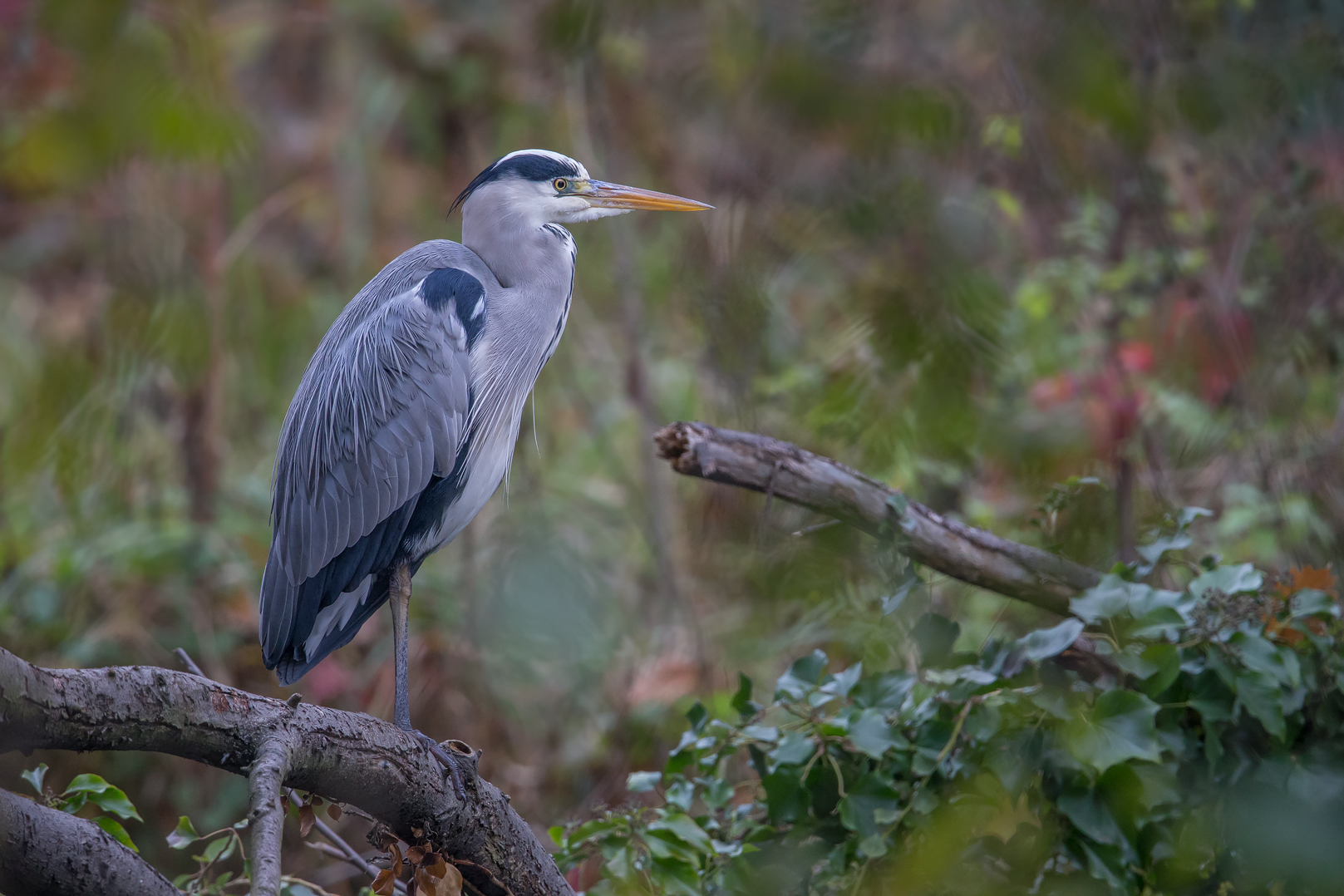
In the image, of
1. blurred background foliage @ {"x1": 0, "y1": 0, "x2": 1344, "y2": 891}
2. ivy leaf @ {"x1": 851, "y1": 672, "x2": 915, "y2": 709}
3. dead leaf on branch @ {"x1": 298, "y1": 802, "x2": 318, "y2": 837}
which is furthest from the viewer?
ivy leaf @ {"x1": 851, "y1": 672, "x2": 915, "y2": 709}

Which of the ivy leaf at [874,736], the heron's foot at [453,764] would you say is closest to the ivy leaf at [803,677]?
the ivy leaf at [874,736]

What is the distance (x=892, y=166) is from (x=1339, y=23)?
5.02ft

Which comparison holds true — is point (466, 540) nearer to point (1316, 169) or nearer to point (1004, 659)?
point (1004, 659)

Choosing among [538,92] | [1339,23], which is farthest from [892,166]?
[538,92]

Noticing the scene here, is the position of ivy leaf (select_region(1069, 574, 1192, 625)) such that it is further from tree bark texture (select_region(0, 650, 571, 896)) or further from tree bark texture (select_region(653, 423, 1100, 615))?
tree bark texture (select_region(0, 650, 571, 896))

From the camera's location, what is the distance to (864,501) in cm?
227

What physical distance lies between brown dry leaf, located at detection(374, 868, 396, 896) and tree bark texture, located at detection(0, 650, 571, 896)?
0.10m

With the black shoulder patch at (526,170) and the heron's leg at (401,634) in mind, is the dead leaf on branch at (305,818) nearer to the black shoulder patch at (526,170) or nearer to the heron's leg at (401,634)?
the heron's leg at (401,634)

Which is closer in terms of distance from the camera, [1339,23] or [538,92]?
[1339,23]

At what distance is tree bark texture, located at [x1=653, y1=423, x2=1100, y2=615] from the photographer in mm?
2211

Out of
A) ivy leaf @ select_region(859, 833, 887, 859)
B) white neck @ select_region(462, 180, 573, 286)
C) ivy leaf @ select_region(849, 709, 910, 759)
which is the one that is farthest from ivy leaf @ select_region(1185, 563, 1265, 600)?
white neck @ select_region(462, 180, 573, 286)

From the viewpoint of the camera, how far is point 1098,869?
1871mm

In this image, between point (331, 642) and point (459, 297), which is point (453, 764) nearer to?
point (331, 642)

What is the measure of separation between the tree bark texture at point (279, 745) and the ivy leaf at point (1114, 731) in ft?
3.23
